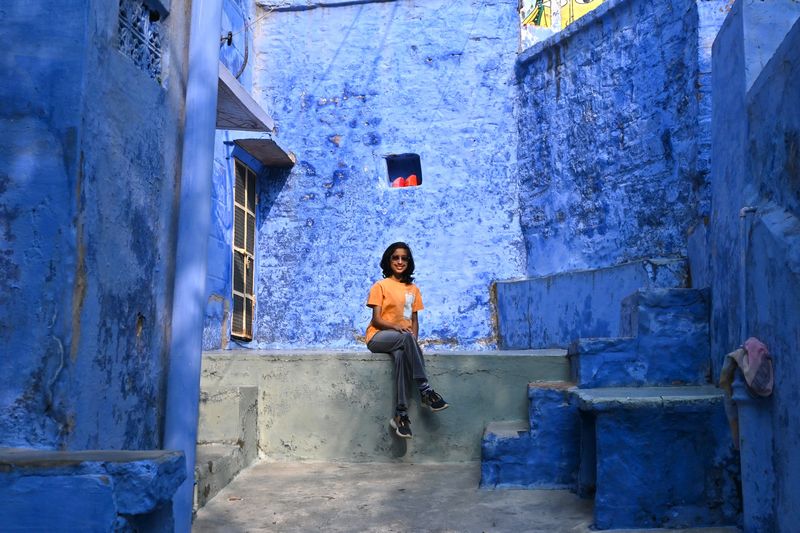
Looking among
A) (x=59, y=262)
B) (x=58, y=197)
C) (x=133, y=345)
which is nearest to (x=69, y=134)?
(x=58, y=197)

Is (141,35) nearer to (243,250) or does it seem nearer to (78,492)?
(78,492)

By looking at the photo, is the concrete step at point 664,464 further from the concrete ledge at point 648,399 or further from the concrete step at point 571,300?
the concrete step at point 571,300

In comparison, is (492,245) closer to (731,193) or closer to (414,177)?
(414,177)

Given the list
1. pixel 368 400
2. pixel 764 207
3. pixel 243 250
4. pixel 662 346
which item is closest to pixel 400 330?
pixel 368 400

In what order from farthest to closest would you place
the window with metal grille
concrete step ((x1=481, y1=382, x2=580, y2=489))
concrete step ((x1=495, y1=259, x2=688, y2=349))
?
1. the window with metal grille
2. concrete step ((x1=495, y1=259, x2=688, y2=349))
3. concrete step ((x1=481, y1=382, x2=580, y2=489))

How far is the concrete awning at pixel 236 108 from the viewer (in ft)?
20.0

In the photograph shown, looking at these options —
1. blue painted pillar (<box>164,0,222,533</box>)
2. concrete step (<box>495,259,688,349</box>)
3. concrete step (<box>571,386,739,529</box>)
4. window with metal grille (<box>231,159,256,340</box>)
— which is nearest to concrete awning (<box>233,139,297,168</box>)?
window with metal grille (<box>231,159,256,340</box>)

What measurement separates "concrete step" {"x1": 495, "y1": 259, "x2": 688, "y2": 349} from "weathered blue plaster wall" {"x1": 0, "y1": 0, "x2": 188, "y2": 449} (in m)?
4.45

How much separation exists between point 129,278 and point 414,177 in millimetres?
6354

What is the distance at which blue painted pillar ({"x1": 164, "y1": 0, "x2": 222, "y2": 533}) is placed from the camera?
3385 millimetres

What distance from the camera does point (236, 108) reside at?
6.66m

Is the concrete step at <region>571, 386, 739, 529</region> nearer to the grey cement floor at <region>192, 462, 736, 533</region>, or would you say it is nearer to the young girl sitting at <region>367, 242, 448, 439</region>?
the grey cement floor at <region>192, 462, 736, 533</region>

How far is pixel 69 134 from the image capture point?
271 centimetres

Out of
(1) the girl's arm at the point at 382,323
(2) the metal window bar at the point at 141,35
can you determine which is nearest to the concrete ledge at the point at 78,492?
(2) the metal window bar at the point at 141,35
